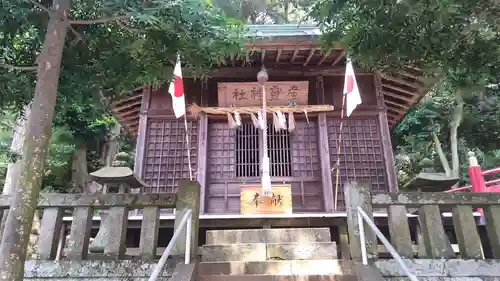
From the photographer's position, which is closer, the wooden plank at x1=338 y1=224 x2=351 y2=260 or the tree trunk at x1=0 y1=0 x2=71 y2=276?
the tree trunk at x1=0 y1=0 x2=71 y2=276

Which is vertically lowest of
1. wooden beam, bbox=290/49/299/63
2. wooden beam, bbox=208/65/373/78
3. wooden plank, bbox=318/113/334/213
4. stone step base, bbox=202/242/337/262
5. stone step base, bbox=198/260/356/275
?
stone step base, bbox=198/260/356/275

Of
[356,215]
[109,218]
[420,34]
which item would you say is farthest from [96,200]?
[420,34]

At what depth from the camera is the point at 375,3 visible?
3469mm

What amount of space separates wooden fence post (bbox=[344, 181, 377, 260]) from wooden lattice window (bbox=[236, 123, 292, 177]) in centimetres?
408

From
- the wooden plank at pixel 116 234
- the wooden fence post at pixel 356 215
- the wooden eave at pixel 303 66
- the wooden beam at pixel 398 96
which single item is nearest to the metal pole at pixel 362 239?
the wooden fence post at pixel 356 215

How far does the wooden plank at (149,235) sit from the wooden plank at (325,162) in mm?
4472

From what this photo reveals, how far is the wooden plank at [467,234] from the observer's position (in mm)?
3891

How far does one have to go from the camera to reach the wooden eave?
7.66m

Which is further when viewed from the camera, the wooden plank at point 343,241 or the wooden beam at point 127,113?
the wooden beam at point 127,113

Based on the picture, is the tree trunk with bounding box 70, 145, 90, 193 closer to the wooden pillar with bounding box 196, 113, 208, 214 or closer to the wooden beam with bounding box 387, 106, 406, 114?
the wooden pillar with bounding box 196, 113, 208, 214

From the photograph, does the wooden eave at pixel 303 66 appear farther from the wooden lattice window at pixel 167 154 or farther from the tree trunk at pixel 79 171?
the tree trunk at pixel 79 171

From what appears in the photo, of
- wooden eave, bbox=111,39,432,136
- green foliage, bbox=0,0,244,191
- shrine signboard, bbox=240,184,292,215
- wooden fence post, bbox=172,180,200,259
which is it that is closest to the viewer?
green foliage, bbox=0,0,244,191

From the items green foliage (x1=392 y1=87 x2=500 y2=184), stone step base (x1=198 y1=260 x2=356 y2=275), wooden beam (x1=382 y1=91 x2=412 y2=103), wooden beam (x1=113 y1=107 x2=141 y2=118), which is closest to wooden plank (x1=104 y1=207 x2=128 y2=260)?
stone step base (x1=198 y1=260 x2=356 y2=275)

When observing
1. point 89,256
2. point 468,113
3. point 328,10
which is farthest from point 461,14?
point 468,113
